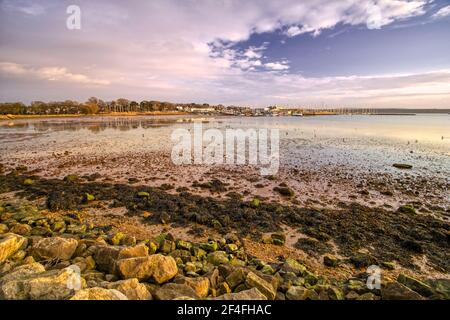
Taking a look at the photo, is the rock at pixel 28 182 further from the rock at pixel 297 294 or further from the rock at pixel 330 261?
the rock at pixel 330 261

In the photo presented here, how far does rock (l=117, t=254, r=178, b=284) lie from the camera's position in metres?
4.70

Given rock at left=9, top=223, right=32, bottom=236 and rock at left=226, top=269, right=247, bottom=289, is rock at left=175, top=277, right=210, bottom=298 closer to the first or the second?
rock at left=226, top=269, right=247, bottom=289

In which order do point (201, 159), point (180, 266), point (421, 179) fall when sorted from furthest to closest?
1. point (201, 159)
2. point (421, 179)
3. point (180, 266)

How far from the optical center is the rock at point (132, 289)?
3971 millimetres

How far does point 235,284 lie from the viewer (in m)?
4.91

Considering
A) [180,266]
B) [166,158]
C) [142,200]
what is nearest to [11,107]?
[166,158]

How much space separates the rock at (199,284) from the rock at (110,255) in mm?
1382

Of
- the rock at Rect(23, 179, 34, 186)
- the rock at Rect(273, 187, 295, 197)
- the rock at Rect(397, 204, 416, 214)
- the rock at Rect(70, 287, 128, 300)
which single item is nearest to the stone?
the rock at Rect(70, 287, 128, 300)

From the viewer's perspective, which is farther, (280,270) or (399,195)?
(399,195)

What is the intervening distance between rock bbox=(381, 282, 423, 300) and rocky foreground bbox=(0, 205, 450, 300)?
0.02 metres

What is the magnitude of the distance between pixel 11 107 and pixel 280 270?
135m

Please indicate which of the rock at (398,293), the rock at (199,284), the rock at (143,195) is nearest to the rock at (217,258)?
the rock at (199,284)
